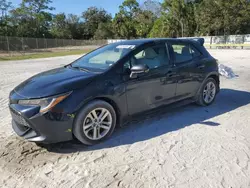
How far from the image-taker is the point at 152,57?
13.6ft

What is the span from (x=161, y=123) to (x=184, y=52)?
5.14 ft

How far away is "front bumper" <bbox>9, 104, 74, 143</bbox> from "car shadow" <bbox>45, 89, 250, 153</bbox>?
0.32m

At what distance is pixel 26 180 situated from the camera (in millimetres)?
2691

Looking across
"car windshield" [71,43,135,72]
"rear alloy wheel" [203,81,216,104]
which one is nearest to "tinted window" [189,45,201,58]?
"rear alloy wheel" [203,81,216,104]

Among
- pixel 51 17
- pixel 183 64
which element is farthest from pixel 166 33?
pixel 183 64

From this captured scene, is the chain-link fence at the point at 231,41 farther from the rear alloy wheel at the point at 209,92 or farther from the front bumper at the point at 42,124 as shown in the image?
the front bumper at the point at 42,124

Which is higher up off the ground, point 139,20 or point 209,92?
point 139,20

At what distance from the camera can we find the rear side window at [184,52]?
4.50 m

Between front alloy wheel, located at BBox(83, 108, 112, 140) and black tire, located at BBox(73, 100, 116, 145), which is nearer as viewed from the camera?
black tire, located at BBox(73, 100, 116, 145)

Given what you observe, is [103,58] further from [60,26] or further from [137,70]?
[60,26]

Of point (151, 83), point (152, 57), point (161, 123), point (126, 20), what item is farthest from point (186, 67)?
point (126, 20)

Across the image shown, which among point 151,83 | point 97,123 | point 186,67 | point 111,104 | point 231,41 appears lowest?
point 97,123

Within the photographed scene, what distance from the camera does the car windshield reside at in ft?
12.5

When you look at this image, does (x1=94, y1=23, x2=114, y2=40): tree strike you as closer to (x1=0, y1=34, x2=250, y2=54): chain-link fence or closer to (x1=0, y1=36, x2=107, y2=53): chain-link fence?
(x1=0, y1=36, x2=107, y2=53): chain-link fence
